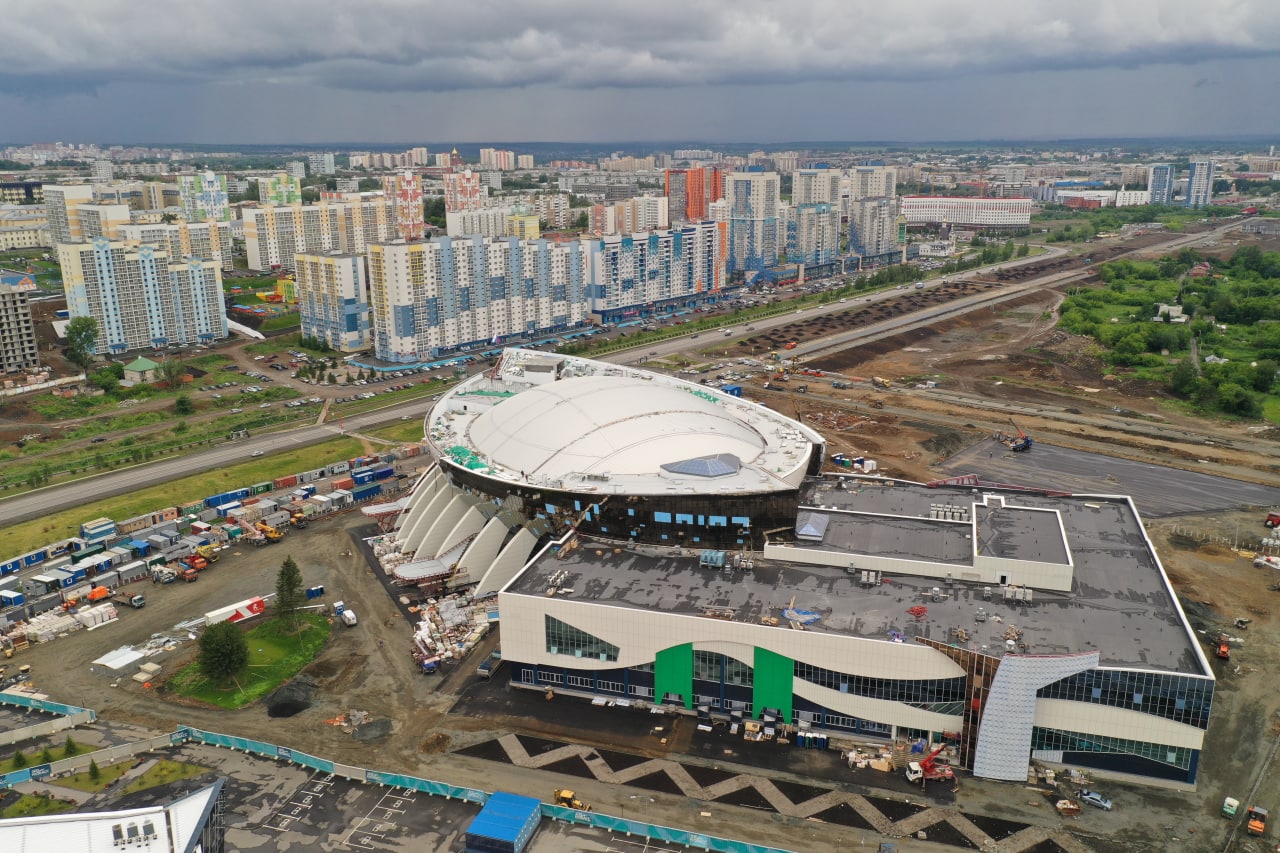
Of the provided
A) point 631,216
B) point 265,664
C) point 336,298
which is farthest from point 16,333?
point 631,216

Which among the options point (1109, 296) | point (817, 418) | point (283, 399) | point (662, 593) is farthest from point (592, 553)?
point (1109, 296)

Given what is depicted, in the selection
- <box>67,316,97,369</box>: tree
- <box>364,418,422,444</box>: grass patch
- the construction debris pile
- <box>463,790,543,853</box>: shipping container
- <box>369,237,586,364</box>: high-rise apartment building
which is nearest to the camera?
<box>463,790,543,853</box>: shipping container

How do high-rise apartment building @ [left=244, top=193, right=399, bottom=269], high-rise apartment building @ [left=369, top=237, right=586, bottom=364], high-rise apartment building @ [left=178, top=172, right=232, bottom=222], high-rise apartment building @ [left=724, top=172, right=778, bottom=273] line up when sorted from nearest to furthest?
high-rise apartment building @ [left=369, top=237, right=586, bottom=364] → high-rise apartment building @ [left=244, top=193, right=399, bottom=269] → high-rise apartment building @ [left=724, top=172, right=778, bottom=273] → high-rise apartment building @ [left=178, top=172, right=232, bottom=222]

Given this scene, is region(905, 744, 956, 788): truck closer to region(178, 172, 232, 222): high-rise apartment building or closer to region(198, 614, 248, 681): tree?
region(198, 614, 248, 681): tree

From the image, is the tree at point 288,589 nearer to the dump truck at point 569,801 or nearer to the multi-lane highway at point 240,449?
the dump truck at point 569,801

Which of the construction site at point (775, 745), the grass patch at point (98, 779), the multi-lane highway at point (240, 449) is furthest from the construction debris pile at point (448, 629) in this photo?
the multi-lane highway at point (240, 449)

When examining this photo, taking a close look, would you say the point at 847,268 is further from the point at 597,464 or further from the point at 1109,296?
the point at 597,464

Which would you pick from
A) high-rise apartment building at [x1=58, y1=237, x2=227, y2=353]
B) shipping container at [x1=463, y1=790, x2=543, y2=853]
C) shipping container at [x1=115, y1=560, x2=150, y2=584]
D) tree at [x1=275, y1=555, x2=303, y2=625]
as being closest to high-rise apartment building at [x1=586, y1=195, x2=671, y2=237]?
high-rise apartment building at [x1=58, y1=237, x2=227, y2=353]

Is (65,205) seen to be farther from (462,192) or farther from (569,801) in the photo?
(569,801)
